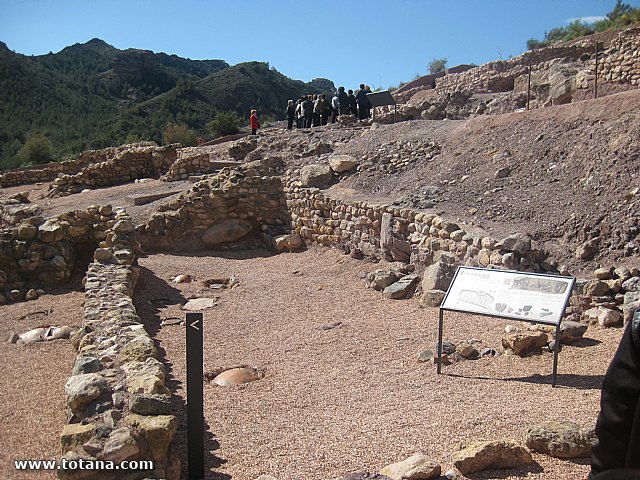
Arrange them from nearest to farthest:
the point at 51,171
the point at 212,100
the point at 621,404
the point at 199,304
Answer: the point at 621,404 → the point at 199,304 → the point at 51,171 → the point at 212,100

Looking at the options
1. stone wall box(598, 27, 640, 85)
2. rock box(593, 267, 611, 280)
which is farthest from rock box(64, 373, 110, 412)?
stone wall box(598, 27, 640, 85)

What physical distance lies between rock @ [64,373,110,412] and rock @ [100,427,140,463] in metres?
0.67

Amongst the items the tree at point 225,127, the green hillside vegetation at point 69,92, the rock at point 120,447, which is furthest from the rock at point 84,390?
the green hillside vegetation at point 69,92

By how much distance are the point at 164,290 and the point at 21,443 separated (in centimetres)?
553

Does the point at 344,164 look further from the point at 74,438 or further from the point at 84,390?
the point at 74,438

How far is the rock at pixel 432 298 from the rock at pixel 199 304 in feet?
11.1

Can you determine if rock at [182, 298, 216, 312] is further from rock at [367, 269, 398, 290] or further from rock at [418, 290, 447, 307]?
rock at [418, 290, 447, 307]

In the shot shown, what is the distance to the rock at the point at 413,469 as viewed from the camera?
12.7ft

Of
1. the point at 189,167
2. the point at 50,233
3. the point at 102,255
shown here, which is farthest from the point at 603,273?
the point at 189,167

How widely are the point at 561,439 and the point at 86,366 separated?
152 inches

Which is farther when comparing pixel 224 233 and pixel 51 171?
pixel 51 171

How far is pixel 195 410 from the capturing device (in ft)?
13.8

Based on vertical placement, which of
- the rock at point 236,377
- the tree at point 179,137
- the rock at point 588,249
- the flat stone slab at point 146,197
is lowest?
the rock at point 236,377

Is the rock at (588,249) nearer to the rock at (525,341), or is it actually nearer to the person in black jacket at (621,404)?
the rock at (525,341)
